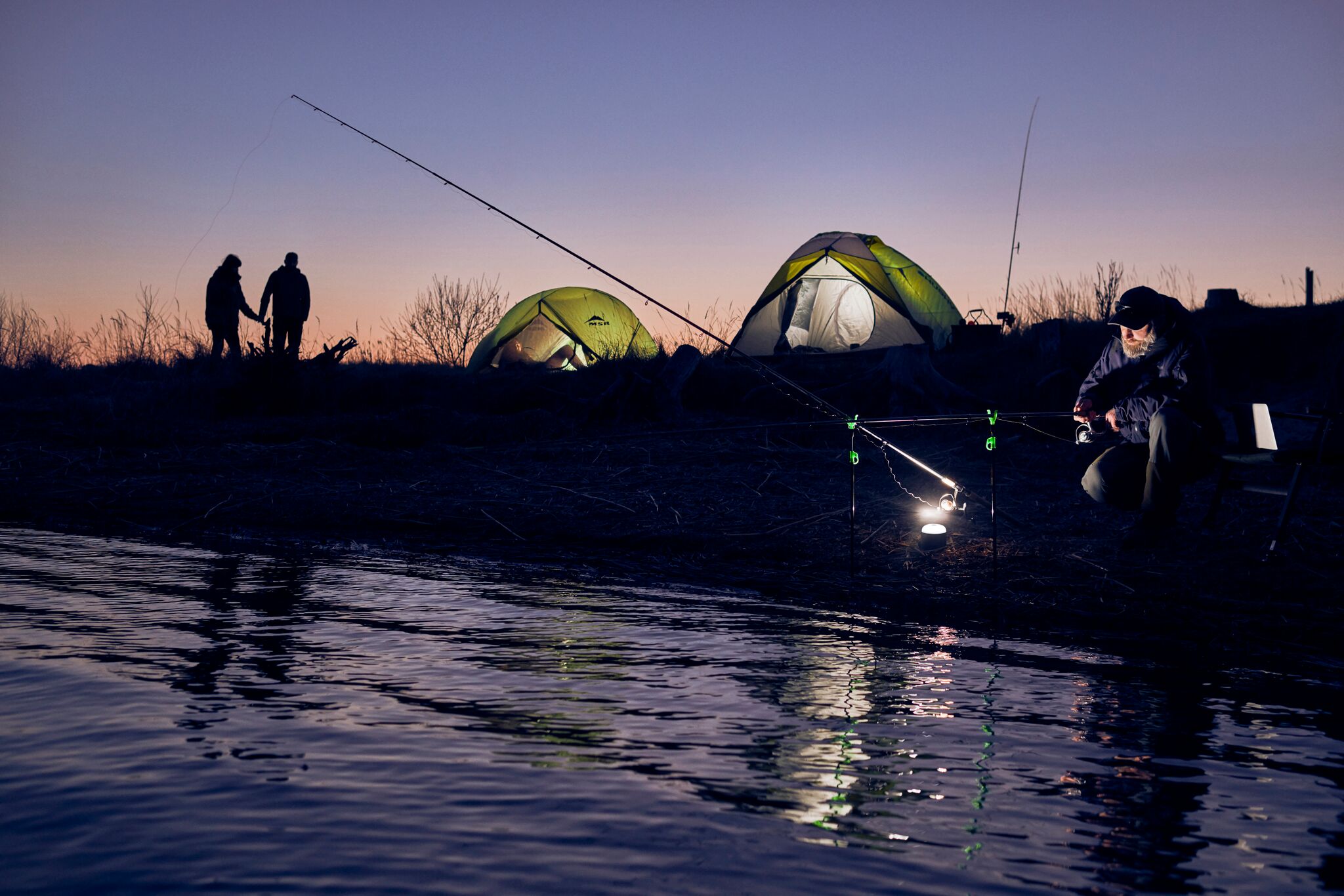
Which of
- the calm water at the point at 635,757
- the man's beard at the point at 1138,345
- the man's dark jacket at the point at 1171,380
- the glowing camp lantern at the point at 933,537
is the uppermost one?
the man's beard at the point at 1138,345

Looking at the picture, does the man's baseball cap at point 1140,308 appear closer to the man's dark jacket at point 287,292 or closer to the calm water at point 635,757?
the calm water at point 635,757

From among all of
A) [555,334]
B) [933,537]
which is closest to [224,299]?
[555,334]

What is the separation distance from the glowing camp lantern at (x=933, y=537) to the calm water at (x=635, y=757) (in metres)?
1.62

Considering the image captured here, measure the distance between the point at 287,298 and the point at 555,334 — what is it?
6.03 m

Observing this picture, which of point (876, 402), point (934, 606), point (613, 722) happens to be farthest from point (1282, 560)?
point (876, 402)

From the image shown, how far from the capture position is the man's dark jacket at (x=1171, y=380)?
7.01 metres

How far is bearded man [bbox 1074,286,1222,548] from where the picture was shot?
22.6 feet

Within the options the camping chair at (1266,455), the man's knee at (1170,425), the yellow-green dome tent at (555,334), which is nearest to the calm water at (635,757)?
the camping chair at (1266,455)

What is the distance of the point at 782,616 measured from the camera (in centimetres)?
557

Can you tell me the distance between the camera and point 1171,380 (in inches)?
278

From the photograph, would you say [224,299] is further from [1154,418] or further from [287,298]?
[1154,418]

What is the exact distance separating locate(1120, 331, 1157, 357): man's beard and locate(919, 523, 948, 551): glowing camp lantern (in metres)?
1.42

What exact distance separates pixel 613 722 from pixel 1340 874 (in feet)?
6.23

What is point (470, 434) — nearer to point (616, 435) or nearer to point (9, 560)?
point (616, 435)
